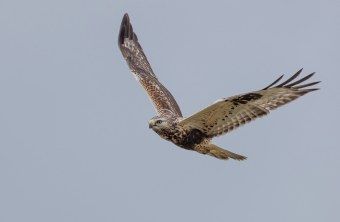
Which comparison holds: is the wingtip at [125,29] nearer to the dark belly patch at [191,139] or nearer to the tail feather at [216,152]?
the dark belly patch at [191,139]

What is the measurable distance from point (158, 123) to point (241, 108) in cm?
141

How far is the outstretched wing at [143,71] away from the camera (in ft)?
50.4

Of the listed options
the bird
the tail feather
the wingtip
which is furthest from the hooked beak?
the wingtip

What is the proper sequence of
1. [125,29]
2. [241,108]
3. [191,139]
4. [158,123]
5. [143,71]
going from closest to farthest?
[241,108] → [191,139] → [158,123] → [143,71] → [125,29]

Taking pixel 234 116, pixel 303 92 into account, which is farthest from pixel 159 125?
pixel 303 92

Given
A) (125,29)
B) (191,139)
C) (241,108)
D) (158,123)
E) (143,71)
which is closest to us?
(241,108)

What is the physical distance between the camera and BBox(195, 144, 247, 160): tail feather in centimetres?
1376

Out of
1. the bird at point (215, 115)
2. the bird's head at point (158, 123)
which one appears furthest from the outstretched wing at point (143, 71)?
the bird's head at point (158, 123)

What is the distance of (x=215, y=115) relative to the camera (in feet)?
43.9

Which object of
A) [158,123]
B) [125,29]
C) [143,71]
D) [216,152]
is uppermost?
[125,29]

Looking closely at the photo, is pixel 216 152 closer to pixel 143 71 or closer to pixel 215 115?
pixel 215 115

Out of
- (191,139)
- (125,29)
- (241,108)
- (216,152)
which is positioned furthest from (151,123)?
(125,29)

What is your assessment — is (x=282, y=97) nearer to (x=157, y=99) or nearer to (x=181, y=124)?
(x=181, y=124)

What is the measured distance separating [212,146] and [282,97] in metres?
1.45
